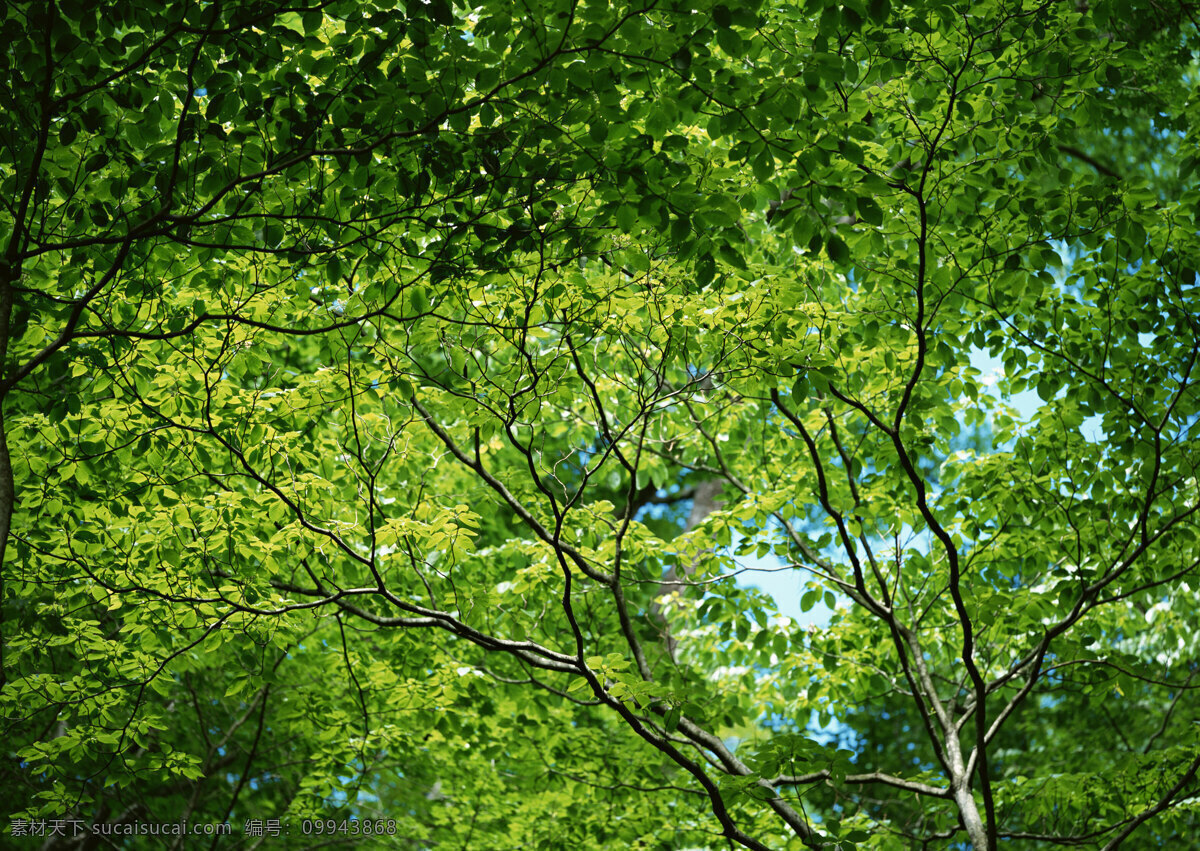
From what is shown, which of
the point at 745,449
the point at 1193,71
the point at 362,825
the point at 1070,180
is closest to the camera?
the point at 1070,180

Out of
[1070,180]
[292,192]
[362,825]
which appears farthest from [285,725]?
[1070,180]

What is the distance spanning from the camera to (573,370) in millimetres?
6145

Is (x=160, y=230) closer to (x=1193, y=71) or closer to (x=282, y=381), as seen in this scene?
(x=282, y=381)

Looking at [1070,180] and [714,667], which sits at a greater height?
[1070,180]

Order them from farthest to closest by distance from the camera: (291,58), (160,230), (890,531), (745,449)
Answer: (745,449) → (890,531) → (291,58) → (160,230)

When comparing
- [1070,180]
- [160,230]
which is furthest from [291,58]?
[1070,180]

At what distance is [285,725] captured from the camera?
25.4 feet

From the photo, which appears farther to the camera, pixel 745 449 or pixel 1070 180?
pixel 745 449

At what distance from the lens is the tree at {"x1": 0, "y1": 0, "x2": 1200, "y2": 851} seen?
384 cm

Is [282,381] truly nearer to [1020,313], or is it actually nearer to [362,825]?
[362,825]

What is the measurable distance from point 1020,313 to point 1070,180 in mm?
1168

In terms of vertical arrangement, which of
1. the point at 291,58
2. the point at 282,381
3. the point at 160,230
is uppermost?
the point at 282,381

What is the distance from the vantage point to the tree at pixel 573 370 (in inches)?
151

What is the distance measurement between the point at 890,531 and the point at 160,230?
5424 mm
